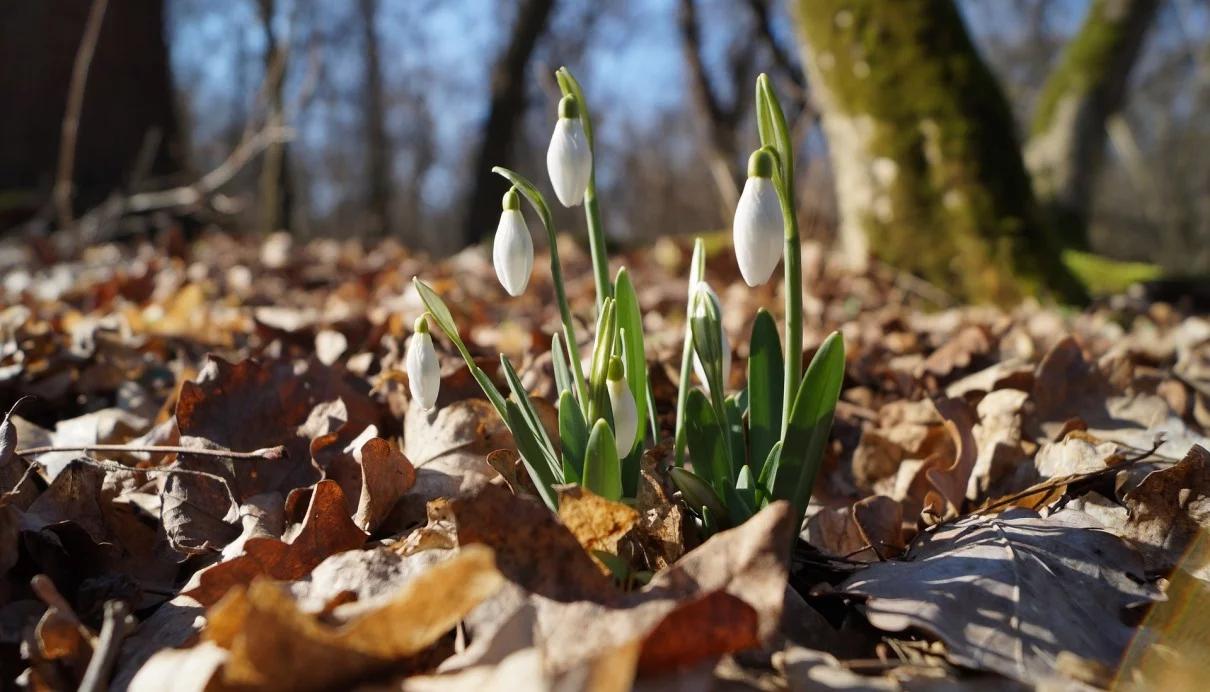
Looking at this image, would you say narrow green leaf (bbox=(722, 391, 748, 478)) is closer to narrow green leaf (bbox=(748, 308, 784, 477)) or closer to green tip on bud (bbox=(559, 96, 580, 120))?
narrow green leaf (bbox=(748, 308, 784, 477))

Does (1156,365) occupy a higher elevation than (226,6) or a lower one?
lower

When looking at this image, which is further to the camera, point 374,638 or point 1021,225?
point 1021,225

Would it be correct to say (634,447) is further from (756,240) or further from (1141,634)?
(1141,634)

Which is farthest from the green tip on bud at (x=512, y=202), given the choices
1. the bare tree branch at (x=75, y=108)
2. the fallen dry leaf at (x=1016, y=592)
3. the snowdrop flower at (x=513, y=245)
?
the bare tree branch at (x=75, y=108)

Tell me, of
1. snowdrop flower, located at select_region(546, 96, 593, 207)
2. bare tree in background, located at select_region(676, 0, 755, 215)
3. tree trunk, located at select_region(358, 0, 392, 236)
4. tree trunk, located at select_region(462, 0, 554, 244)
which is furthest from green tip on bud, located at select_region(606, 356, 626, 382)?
tree trunk, located at select_region(358, 0, 392, 236)

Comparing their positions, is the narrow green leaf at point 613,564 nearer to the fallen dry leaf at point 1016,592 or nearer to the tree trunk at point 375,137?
the fallen dry leaf at point 1016,592

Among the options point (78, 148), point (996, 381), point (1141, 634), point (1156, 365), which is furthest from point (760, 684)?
point (78, 148)

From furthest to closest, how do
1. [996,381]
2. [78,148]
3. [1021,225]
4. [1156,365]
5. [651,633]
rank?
1. [78,148]
2. [1021,225]
3. [1156,365]
4. [996,381]
5. [651,633]
